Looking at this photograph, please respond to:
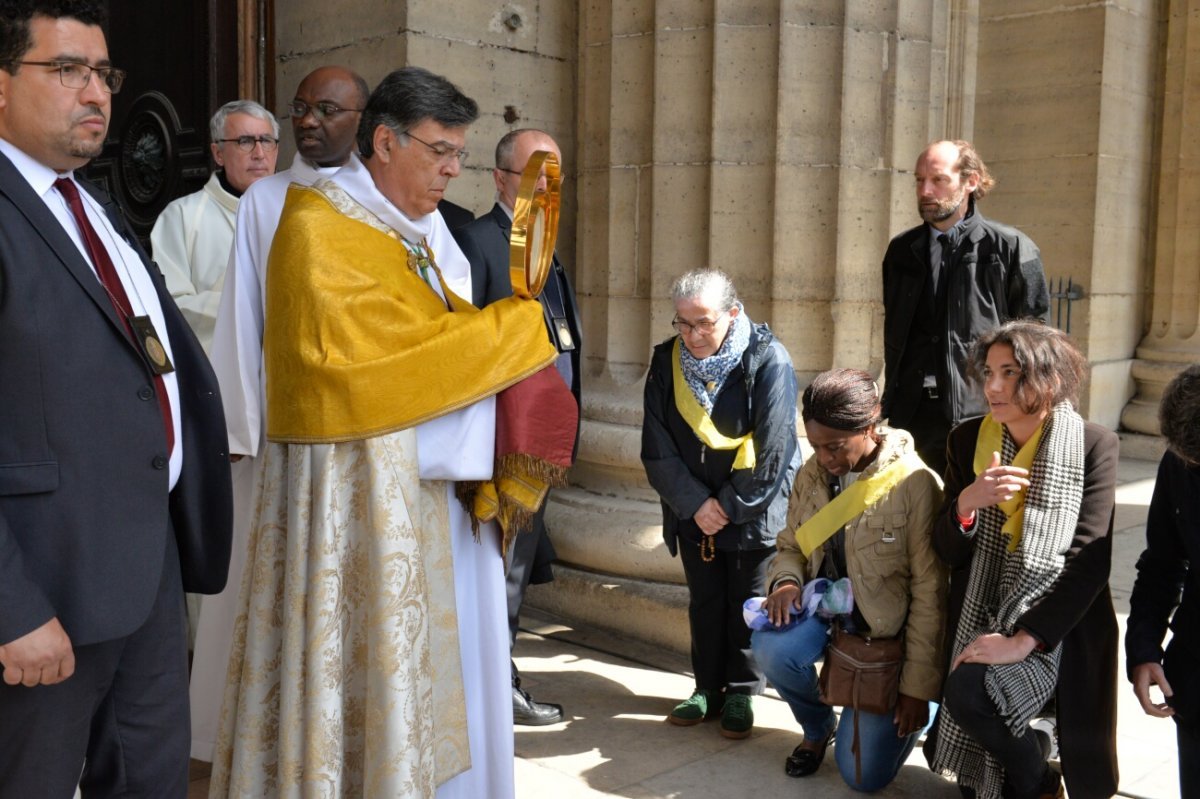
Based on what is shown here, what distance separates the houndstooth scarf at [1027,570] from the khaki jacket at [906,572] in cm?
18

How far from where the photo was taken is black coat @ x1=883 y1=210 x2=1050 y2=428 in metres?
4.48

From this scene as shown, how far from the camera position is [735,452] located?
414 cm

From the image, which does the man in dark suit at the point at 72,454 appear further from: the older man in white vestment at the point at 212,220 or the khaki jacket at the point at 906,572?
the khaki jacket at the point at 906,572

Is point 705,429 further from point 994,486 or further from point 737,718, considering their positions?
point 994,486

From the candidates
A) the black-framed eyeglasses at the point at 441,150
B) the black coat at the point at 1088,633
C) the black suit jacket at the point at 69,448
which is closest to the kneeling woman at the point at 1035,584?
the black coat at the point at 1088,633

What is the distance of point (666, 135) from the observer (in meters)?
5.10

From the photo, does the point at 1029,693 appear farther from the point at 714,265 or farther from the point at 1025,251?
the point at 714,265

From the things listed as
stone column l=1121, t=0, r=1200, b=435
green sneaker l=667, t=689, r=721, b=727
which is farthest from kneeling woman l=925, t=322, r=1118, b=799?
stone column l=1121, t=0, r=1200, b=435

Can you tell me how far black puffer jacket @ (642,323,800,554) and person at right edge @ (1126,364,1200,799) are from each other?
4.35ft

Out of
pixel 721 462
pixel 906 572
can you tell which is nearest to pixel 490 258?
pixel 721 462

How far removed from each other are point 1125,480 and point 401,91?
19.0ft

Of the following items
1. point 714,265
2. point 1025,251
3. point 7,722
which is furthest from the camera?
point 714,265

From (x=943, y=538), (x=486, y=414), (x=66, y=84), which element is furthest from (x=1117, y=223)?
(x=66, y=84)

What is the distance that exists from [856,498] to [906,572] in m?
0.25
